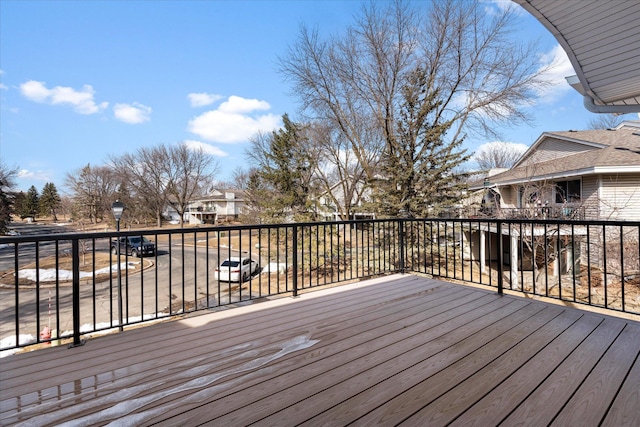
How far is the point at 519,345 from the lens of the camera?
198 cm

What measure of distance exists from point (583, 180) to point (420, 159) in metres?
5.21

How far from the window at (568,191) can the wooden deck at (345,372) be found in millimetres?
9750

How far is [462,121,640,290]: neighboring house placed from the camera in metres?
8.81

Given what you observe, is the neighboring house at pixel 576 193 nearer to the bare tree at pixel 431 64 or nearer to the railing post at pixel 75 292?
the bare tree at pixel 431 64

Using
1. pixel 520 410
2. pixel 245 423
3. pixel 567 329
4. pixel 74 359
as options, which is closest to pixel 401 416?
pixel 520 410

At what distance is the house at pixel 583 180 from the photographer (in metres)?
8.94

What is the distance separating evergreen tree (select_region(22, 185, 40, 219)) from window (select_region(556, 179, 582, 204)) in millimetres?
51910

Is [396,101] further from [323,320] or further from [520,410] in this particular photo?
[520,410]

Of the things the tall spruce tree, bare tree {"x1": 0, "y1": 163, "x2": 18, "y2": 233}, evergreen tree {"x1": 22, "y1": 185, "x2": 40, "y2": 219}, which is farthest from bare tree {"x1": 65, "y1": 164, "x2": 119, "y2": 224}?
the tall spruce tree

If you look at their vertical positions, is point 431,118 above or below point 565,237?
above

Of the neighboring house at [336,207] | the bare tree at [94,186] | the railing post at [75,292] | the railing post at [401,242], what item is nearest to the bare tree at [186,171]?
the bare tree at [94,186]

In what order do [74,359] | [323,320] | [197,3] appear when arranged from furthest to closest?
1. [197,3]
2. [323,320]
3. [74,359]

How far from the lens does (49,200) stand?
3759 cm

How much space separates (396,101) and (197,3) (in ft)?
23.4
